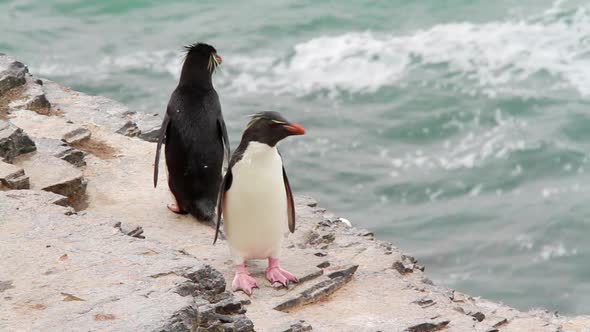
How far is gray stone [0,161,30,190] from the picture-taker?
6.24m

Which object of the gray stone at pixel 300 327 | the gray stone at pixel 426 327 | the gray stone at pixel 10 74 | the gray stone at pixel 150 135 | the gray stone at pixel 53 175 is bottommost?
the gray stone at pixel 426 327

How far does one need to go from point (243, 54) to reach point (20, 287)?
17.0 m

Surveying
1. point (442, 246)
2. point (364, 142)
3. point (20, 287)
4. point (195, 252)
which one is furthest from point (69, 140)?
point (364, 142)

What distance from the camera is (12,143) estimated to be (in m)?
6.88

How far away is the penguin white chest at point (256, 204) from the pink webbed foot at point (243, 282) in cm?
14

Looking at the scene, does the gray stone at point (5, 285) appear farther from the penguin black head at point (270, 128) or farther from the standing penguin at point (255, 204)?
the penguin black head at point (270, 128)

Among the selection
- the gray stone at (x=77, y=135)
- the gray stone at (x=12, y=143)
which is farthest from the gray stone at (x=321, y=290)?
the gray stone at (x=77, y=135)

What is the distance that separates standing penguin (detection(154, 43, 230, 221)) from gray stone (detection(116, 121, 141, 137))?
1.50 m

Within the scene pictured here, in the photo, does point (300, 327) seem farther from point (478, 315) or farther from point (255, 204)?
point (478, 315)

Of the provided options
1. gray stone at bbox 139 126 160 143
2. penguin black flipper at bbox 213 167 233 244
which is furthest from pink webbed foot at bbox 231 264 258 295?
gray stone at bbox 139 126 160 143

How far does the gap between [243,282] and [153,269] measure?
1.31m

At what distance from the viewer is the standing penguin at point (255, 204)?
602cm

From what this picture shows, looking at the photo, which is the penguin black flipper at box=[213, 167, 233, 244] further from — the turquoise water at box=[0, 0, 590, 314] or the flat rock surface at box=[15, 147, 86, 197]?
the turquoise water at box=[0, 0, 590, 314]

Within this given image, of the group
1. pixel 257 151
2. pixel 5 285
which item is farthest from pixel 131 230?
pixel 5 285
